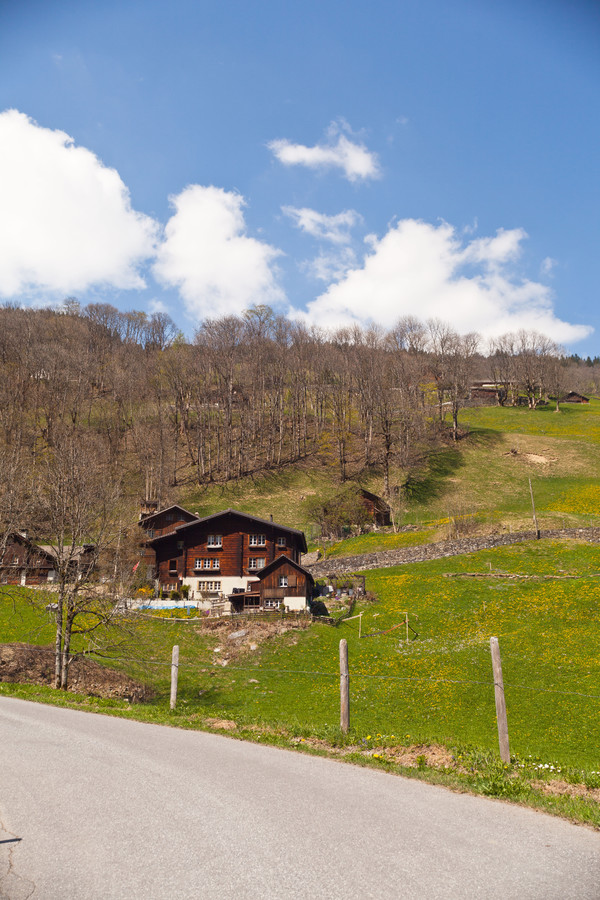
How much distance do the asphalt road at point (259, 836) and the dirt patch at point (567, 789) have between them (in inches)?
66.2

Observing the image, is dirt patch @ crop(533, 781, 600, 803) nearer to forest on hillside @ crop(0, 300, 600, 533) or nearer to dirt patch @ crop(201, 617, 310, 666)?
dirt patch @ crop(201, 617, 310, 666)

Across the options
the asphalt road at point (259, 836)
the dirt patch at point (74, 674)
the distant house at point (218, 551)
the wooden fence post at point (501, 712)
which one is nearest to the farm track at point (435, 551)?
the distant house at point (218, 551)

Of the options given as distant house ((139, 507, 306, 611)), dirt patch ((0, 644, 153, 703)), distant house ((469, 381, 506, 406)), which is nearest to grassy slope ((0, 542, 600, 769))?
dirt patch ((0, 644, 153, 703))

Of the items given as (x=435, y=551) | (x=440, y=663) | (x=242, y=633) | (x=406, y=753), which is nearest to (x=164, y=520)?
(x=242, y=633)

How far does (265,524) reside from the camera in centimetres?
5338

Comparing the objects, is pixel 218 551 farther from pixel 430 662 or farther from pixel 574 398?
pixel 574 398

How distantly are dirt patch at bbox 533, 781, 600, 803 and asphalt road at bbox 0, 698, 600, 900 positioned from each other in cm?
168

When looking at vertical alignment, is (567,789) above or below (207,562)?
below

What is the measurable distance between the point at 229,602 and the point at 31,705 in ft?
103

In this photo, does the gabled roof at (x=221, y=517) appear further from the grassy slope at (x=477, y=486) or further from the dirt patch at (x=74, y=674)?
the dirt patch at (x=74, y=674)

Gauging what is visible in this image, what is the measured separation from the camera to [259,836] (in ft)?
19.5

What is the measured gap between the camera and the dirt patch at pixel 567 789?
8398 mm

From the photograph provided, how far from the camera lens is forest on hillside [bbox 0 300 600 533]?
79.5 meters

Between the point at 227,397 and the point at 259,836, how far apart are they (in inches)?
3447
